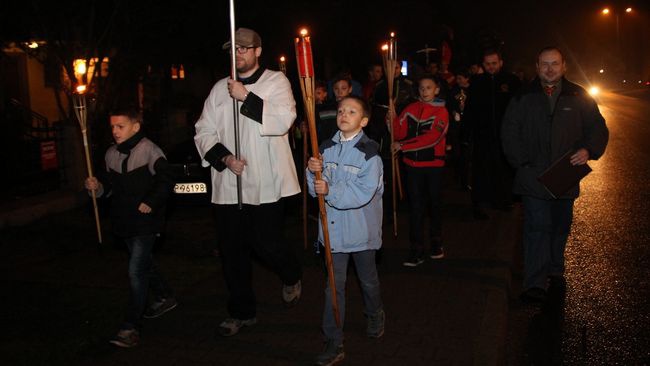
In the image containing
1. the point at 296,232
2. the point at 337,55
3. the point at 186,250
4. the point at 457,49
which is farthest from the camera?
the point at 457,49

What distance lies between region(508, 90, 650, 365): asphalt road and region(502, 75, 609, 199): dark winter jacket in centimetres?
90

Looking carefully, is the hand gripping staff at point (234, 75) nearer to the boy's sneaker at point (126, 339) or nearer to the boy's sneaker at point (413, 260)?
the boy's sneaker at point (126, 339)

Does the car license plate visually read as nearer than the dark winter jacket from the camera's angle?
No

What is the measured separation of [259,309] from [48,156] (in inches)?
304

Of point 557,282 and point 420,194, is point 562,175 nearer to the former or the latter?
point 557,282

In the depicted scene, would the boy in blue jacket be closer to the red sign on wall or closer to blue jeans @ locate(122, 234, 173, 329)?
blue jeans @ locate(122, 234, 173, 329)

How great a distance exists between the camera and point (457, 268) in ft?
22.9

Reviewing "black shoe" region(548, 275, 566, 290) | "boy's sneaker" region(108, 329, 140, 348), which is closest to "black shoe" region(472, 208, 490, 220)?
"black shoe" region(548, 275, 566, 290)

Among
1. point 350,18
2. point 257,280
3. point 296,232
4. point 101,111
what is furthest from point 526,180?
point 350,18

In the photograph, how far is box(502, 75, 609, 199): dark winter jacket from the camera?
608 centimetres

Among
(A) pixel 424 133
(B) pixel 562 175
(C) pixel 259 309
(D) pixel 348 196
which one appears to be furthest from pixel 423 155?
(D) pixel 348 196

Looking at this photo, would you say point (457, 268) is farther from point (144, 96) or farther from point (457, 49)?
point (457, 49)

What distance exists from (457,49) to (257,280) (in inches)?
1603

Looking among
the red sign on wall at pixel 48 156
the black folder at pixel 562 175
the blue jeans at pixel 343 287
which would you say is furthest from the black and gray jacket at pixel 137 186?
the red sign on wall at pixel 48 156
